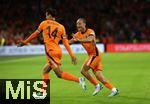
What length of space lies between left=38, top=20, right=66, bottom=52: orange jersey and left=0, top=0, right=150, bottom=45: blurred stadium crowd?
24.7 metres

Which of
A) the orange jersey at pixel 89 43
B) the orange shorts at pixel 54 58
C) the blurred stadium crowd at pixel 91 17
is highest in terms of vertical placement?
the blurred stadium crowd at pixel 91 17

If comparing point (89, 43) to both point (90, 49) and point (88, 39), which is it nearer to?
point (90, 49)

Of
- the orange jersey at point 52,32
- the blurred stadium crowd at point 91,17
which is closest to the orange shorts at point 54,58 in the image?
the orange jersey at point 52,32

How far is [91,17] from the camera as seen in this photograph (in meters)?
40.9

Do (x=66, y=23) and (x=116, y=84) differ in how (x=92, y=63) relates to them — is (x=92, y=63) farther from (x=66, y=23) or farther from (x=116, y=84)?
(x=66, y=23)

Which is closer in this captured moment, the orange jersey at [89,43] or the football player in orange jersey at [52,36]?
the football player in orange jersey at [52,36]

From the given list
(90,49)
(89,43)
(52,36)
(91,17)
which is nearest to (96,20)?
(91,17)

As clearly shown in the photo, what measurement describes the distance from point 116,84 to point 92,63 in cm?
320

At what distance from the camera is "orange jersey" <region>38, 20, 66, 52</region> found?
1211 centimetres

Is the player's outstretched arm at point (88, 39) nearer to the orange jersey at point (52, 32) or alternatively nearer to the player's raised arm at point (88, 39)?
the player's raised arm at point (88, 39)

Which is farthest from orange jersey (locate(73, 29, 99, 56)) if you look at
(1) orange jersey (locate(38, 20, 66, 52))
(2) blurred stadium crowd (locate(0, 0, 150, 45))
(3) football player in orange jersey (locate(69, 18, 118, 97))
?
(2) blurred stadium crowd (locate(0, 0, 150, 45))

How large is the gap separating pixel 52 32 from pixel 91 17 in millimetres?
28955

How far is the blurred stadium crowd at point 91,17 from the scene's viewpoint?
38094mm

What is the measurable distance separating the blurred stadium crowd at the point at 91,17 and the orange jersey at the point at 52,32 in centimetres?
2474
